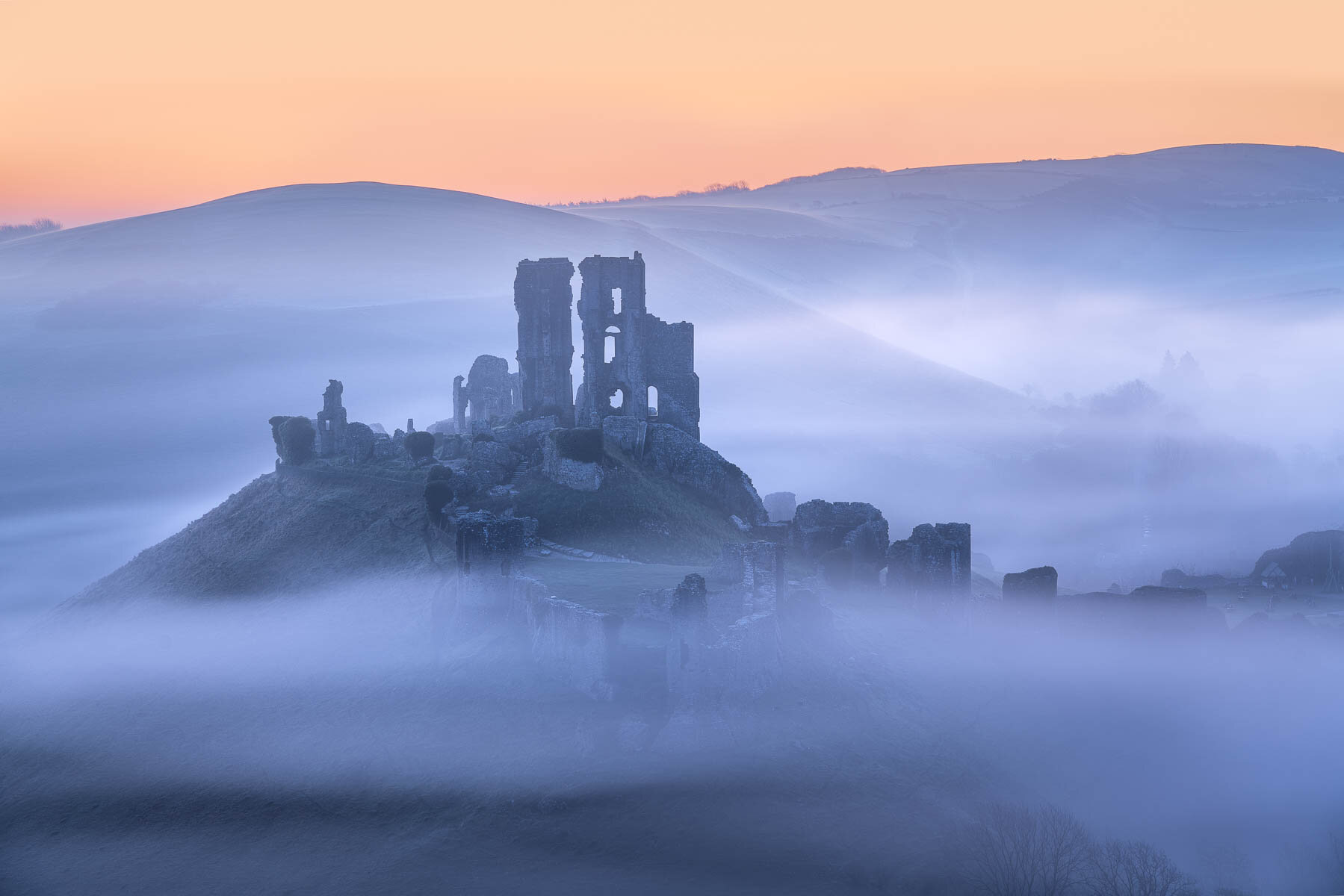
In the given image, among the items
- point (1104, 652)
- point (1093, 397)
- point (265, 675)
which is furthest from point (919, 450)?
point (265, 675)

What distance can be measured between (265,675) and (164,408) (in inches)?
3468

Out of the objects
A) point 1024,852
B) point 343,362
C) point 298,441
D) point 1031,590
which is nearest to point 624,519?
point 1031,590

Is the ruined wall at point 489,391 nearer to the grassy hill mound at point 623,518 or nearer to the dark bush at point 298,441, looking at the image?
the dark bush at point 298,441

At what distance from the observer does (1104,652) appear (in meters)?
51.1

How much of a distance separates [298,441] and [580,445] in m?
15.0

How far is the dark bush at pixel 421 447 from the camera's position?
197ft

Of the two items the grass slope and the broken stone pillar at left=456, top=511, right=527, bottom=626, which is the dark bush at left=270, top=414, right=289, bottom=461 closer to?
the grass slope

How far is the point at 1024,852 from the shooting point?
3700cm

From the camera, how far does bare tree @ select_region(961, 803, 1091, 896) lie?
35938 millimetres

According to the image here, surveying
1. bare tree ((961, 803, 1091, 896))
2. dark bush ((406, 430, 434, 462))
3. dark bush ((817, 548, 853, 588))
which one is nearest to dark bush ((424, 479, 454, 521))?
dark bush ((406, 430, 434, 462))

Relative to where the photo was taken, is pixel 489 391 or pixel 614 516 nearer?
pixel 614 516

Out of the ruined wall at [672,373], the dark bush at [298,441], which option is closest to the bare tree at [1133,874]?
the ruined wall at [672,373]

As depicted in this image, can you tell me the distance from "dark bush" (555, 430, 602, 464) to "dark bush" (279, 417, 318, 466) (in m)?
13.6

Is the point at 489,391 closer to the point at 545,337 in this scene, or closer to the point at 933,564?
the point at 545,337
